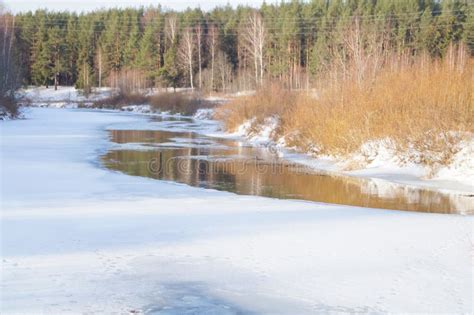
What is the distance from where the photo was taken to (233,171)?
1945cm

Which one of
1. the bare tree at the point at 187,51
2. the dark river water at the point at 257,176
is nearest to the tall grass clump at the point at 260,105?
the dark river water at the point at 257,176

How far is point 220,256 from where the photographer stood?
8344mm

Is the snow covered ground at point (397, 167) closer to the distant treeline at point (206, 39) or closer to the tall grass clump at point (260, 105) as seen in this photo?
the tall grass clump at point (260, 105)

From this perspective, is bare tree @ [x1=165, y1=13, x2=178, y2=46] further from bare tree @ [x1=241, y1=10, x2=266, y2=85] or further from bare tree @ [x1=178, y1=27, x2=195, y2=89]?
bare tree @ [x1=241, y1=10, x2=266, y2=85]

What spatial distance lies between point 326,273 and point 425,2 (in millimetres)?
76544

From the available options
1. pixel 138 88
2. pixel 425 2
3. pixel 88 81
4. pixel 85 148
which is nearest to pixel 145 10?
pixel 88 81

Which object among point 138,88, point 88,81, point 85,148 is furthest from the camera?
point 88,81

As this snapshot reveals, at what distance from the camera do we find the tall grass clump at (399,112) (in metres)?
18.8

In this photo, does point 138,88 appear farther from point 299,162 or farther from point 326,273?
point 326,273

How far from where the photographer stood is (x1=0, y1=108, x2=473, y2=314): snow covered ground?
652 cm

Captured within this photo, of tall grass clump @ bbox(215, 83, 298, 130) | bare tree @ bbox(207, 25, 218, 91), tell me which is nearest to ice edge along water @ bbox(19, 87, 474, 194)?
tall grass clump @ bbox(215, 83, 298, 130)

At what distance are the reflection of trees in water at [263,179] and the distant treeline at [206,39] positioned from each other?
1433 inches

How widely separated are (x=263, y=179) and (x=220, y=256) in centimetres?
949

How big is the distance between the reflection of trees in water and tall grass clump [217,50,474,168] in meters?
2.45
